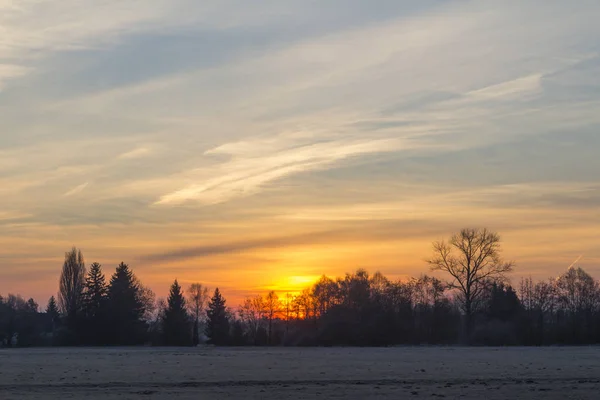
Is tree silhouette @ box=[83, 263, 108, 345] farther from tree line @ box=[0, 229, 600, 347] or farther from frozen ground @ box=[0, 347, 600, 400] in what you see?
frozen ground @ box=[0, 347, 600, 400]

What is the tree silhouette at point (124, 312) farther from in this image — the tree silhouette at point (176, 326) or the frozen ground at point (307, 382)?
the frozen ground at point (307, 382)

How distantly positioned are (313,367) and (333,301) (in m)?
76.1

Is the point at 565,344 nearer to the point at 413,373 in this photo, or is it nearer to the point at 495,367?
the point at 495,367

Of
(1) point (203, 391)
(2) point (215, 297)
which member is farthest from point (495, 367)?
(2) point (215, 297)

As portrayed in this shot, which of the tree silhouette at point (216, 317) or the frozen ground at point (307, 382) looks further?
the tree silhouette at point (216, 317)

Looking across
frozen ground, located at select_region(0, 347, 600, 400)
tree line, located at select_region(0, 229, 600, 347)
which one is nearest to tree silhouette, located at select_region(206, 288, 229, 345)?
tree line, located at select_region(0, 229, 600, 347)

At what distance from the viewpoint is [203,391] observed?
2969 centimetres

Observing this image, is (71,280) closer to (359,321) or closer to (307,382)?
(359,321)

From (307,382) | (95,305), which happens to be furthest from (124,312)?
(307,382)

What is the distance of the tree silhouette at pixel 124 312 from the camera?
106 meters

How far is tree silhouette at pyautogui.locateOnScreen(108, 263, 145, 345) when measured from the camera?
106 metres

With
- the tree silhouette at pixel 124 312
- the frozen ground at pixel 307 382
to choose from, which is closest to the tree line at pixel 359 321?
the tree silhouette at pixel 124 312

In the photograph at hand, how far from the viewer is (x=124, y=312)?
10750 cm

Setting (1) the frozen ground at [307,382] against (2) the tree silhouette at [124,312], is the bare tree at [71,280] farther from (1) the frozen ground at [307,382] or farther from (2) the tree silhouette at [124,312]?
(1) the frozen ground at [307,382]
